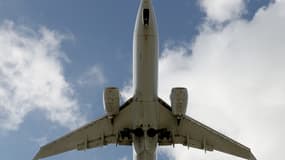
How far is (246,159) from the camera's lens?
34.5 m

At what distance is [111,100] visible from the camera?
30.3 meters

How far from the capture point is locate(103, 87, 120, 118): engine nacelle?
30.0 metres

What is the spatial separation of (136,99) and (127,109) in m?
2.94

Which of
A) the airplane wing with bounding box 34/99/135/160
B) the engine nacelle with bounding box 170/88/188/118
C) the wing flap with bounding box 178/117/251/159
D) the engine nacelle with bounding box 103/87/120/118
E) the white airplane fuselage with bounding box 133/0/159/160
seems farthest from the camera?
the wing flap with bounding box 178/117/251/159

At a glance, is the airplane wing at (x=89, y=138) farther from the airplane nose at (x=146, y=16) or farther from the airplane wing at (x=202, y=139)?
the airplane nose at (x=146, y=16)

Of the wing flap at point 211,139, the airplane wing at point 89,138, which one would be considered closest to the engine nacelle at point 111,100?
the airplane wing at point 89,138

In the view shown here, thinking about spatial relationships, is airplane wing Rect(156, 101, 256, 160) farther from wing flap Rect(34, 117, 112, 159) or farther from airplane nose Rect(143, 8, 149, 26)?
airplane nose Rect(143, 8, 149, 26)

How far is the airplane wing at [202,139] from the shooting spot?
3388 cm

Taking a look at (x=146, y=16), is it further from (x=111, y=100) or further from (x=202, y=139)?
(x=202, y=139)

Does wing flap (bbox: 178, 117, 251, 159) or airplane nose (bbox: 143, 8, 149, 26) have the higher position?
airplane nose (bbox: 143, 8, 149, 26)

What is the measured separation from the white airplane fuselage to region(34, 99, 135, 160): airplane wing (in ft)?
12.2

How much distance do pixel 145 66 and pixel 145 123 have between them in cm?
469

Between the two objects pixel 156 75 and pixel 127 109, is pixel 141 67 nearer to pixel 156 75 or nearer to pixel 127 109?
pixel 156 75

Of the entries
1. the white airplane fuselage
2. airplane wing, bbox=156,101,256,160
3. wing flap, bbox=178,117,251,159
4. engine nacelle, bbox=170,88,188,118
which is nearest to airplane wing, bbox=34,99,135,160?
airplane wing, bbox=156,101,256,160
